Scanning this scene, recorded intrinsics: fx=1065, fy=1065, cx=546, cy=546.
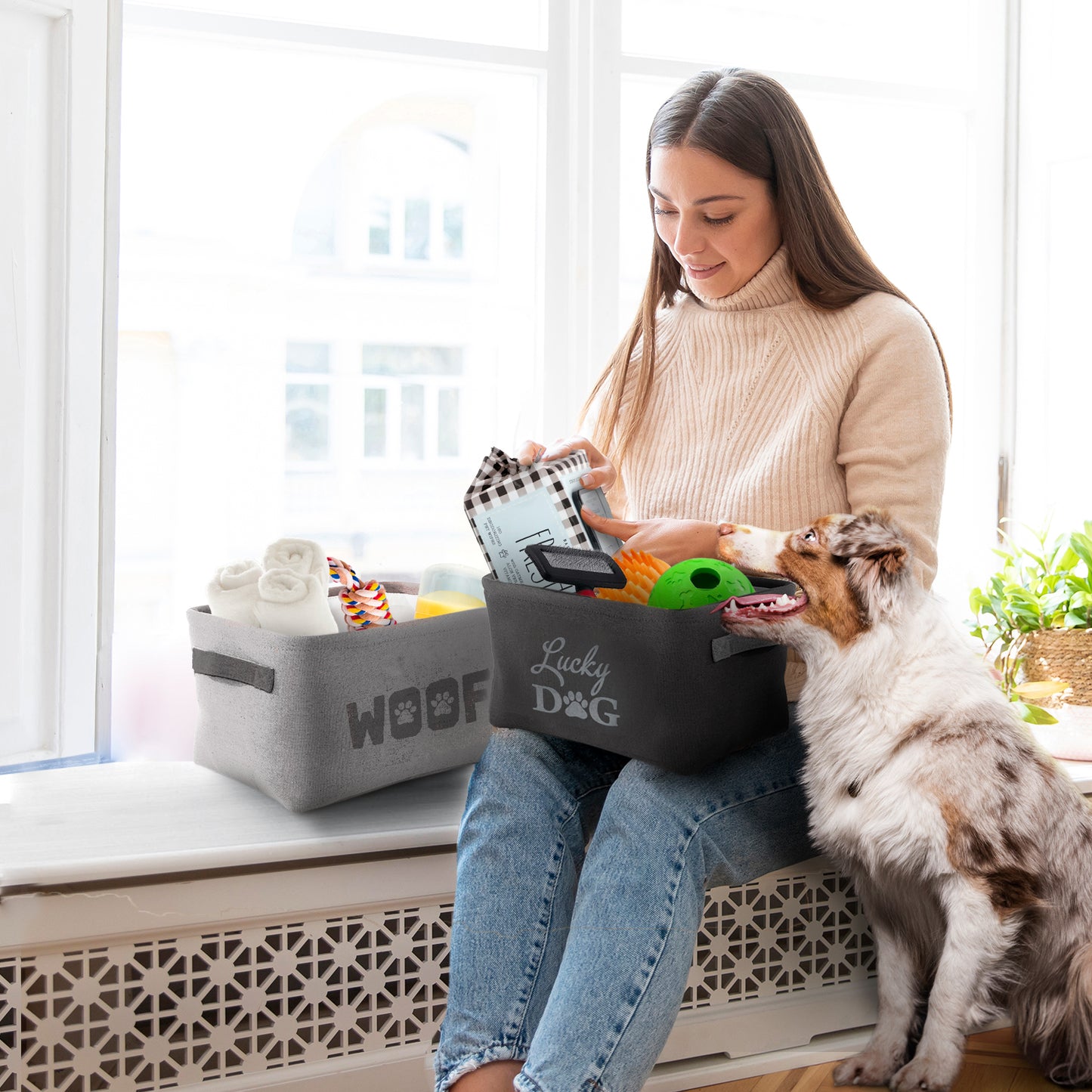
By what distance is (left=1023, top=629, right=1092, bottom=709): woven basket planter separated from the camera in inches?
71.7

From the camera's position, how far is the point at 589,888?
40.4 inches

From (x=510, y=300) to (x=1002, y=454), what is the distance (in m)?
1.12

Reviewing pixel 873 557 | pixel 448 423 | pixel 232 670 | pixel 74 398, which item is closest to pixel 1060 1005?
pixel 873 557

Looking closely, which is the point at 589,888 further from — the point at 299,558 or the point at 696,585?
the point at 299,558

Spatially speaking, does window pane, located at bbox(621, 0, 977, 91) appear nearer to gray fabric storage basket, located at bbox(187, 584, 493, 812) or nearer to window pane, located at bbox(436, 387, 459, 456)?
window pane, located at bbox(436, 387, 459, 456)

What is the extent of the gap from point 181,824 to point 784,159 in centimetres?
107

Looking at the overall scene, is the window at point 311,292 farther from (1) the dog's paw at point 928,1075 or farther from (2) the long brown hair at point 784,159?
(1) the dog's paw at point 928,1075

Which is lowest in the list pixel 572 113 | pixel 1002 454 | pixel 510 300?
pixel 1002 454

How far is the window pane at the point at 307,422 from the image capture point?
6.05ft

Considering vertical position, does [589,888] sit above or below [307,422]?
below

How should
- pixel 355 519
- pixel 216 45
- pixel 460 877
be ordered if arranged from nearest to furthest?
pixel 460 877, pixel 216 45, pixel 355 519

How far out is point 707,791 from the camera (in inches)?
43.1

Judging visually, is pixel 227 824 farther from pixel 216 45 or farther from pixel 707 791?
pixel 216 45

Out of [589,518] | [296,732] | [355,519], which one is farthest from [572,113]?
[296,732]
